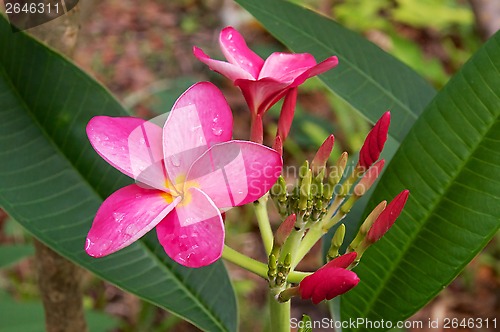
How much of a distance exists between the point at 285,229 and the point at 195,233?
0.36 feet

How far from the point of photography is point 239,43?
0.76 meters

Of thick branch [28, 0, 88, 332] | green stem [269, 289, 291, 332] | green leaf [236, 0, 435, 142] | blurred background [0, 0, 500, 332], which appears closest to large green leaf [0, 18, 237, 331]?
thick branch [28, 0, 88, 332]

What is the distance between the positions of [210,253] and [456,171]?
33 centimetres

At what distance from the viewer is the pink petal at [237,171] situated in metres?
0.58

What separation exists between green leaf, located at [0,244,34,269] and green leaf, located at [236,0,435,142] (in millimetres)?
691

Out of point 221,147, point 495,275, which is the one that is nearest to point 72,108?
point 221,147

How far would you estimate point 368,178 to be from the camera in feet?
2.50

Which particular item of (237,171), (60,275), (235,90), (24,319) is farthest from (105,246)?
(235,90)

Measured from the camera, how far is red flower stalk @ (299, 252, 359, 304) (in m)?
0.60

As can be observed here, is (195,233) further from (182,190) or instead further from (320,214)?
(320,214)

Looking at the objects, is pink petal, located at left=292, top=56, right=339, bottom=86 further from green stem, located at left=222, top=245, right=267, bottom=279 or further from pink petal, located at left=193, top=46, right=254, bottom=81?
green stem, located at left=222, top=245, right=267, bottom=279

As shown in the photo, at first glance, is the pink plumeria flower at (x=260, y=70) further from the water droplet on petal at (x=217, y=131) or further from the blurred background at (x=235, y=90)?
the blurred background at (x=235, y=90)

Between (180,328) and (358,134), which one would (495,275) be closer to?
(358,134)

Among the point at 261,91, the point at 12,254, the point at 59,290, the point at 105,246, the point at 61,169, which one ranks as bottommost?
the point at 12,254
